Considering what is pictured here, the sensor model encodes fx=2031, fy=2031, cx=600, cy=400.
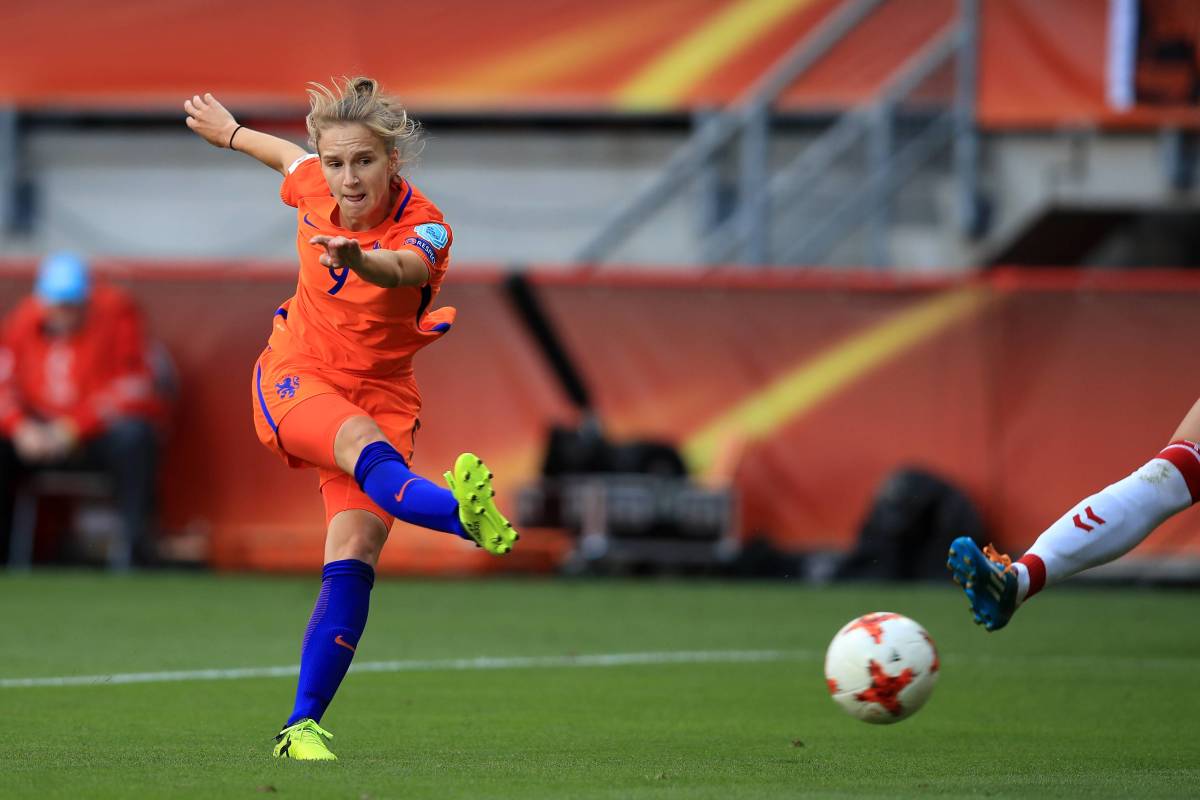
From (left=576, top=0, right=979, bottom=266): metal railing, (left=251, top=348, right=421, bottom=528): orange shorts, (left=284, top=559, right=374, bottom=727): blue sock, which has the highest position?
(left=576, top=0, right=979, bottom=266): metal railing

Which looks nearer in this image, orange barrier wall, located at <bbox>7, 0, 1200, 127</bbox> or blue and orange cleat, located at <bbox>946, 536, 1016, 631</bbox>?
blue and orange cleat, located at <bbox>946, 536, 1016, 631</bbox>

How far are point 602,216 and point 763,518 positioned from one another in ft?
14.6

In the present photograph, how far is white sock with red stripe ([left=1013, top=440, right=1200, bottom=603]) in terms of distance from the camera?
5852 mm

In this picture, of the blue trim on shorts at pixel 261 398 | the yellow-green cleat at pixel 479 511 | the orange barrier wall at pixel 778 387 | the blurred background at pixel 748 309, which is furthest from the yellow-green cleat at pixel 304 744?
the orange barrier wall at pixel 778 387

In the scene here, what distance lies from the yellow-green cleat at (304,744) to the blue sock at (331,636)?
0.04m

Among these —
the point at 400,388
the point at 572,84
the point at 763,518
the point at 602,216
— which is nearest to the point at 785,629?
the point at 763,518

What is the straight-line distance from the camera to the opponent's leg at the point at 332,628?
5.48m

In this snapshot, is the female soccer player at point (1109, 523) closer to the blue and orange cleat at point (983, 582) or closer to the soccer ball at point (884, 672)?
the blue and orange cleat at point (983, 582)

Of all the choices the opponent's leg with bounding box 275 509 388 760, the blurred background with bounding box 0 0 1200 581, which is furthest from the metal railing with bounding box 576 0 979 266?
the opponent's leg with bounding box 275 509 388 760

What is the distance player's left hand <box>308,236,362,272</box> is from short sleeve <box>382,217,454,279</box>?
1.34ft

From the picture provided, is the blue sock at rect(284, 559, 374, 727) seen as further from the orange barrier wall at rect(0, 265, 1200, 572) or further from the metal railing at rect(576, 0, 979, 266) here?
the metal railing at rect(576, 0, 979, 266)

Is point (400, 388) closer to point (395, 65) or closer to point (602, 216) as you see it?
point (395, 65)

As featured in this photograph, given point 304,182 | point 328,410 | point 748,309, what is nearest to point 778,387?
point 748,309

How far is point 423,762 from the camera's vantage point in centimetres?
555
